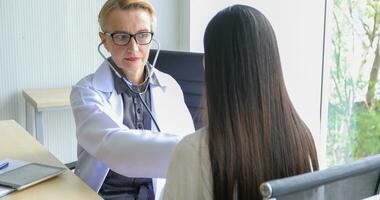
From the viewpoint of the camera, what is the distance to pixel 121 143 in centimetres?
119

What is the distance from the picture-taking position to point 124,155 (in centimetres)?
118

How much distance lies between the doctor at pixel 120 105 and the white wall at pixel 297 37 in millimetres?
1395

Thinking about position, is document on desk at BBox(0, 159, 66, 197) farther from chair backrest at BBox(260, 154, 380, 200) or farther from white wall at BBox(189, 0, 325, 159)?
white wall at BBox(189, 0, 325, 159)

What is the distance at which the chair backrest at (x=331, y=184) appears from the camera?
25.3 inches

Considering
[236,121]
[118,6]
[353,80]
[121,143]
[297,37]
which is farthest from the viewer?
[297,37]

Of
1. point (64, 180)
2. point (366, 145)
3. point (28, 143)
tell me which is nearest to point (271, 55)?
point (64, 180)

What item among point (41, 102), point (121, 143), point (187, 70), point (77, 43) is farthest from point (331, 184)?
point (77, 43)

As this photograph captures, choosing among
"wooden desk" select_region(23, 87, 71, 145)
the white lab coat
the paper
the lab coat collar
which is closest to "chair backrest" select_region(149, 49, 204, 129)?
the white lab coat

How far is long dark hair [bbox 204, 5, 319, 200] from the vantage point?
878mm

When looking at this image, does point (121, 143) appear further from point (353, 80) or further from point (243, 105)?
point (353, 80)

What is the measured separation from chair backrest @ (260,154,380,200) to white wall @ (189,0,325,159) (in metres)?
2.07

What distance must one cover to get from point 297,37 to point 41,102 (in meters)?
1.67

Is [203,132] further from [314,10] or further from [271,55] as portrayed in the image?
[314,10]

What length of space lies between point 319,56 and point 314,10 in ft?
1.00
